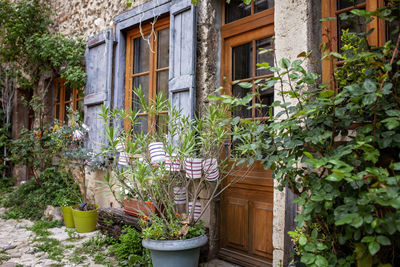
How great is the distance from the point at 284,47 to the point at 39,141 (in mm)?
4569

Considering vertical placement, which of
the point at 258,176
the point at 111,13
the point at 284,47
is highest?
the point at 111,13

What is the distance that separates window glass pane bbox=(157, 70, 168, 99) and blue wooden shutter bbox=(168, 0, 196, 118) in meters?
0.38

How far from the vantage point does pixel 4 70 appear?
286 inches

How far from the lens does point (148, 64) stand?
431cm

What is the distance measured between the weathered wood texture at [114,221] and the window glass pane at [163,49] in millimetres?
1857

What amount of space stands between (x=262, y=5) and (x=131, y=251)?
273cm

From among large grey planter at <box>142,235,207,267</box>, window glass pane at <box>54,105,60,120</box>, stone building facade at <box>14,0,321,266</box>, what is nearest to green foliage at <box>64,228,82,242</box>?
stone building facade at <box>14,0,321,266</box>

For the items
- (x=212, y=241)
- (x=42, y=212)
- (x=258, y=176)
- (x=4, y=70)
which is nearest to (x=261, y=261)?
(x=212, y=241)

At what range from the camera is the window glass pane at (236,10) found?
3.29 metres

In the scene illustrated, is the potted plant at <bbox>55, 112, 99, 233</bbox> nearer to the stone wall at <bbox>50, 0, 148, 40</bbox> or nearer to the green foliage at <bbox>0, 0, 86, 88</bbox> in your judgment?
the green foliage at <bbox>0, 0, 86, 88</bbox>

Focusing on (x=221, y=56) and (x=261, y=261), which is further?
(x=221, y=56)

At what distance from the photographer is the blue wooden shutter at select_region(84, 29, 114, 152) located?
177 inches

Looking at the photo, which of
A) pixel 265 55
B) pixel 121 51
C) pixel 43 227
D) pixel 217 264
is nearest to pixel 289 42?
pixel 265 55

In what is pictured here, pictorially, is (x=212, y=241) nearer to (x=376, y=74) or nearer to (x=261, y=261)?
(x=261, y=261)
